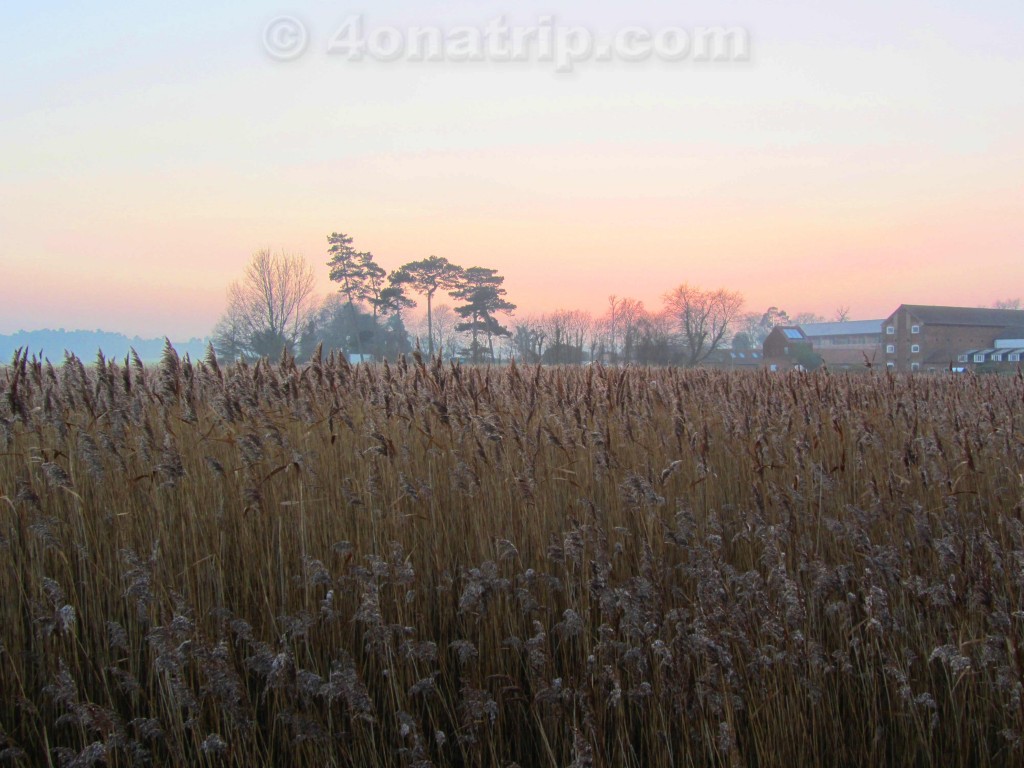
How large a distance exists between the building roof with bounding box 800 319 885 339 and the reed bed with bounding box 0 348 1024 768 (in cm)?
7929

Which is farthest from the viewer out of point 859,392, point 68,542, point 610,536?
point 859,392

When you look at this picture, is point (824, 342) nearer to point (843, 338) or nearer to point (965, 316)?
point (843, 338)

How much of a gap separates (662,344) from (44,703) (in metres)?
42.6

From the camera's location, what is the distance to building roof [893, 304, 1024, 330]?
187ft

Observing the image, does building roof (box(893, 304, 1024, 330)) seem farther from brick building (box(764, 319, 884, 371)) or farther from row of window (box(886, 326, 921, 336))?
brick building (box(764, 319, 884, 371))

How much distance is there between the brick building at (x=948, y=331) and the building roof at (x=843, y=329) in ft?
46.5

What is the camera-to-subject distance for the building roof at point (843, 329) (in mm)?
74375

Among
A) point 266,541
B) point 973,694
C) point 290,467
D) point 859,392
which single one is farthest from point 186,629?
point 859,392

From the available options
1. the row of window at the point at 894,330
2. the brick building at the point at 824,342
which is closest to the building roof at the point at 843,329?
the brick building at the point at 824,342

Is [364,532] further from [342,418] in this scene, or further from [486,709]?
[486,709]

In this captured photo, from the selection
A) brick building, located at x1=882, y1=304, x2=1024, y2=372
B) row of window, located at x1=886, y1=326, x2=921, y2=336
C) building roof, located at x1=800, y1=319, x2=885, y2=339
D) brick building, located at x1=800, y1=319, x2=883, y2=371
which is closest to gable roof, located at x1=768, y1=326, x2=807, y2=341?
brick building, located at x1=800, y1=319, x2=883, y2=371

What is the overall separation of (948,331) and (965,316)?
8.85 ft

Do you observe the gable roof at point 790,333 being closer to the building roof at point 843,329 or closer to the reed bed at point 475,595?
the building roof at point 843,329

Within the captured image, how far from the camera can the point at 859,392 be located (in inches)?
287
